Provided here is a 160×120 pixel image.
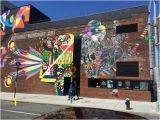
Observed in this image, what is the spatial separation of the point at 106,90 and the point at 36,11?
17106mm

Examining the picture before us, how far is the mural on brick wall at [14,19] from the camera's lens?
32.6 metres

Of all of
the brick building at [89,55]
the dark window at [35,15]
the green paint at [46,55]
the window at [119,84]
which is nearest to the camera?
the window at [119,84]

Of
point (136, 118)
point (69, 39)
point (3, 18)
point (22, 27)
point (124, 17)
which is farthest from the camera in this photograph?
point (3, 18)

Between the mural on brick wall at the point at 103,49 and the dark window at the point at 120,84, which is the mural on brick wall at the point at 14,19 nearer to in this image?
the mural on brick wall at the point at 103,49

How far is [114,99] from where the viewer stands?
23594 millimetres

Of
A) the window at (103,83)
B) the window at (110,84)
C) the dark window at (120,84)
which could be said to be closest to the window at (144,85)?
the dark window at (120,84)

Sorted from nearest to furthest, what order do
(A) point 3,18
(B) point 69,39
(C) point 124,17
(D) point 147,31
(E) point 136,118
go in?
1. (E) point 136,118
2. (D) point 147,31
3. (C) point 124,17
4. (B) point 69,39
5. (A) point 3,18

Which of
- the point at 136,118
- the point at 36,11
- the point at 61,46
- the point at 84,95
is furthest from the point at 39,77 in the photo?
the point at 136,118

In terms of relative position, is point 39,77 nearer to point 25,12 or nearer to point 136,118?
point 25,12

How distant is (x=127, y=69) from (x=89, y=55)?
4504mm

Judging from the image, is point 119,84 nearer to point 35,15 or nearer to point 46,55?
point 46,55

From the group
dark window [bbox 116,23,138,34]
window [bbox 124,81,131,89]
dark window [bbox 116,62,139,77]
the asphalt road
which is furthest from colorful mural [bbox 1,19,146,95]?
the asphalt road

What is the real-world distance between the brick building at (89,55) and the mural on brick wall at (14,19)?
39.8 inches

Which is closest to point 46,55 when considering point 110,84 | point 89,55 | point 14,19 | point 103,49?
point 89,55
